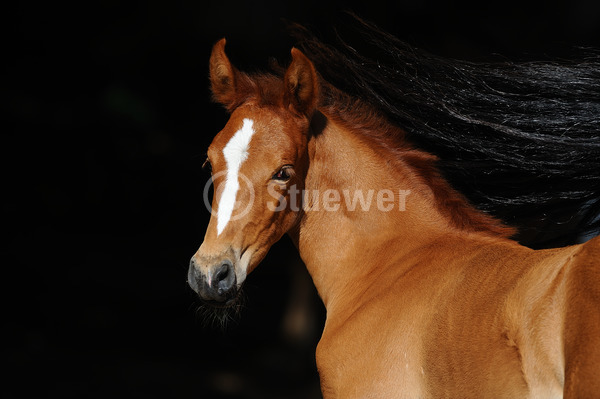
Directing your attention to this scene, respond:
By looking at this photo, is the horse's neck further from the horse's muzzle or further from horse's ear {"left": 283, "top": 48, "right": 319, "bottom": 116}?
the horse's muzzle

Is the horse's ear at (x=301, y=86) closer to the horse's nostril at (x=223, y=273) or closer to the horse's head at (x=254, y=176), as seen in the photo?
the horse's head at (x=254, y=176)

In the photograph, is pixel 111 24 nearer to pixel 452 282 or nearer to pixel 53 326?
pixel 53 326

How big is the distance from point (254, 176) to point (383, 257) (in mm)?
591

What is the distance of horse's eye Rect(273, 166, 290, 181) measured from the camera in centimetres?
237

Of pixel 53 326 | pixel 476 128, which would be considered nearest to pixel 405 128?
pixel 476 128

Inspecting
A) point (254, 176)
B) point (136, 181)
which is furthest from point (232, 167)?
point (136, 181)

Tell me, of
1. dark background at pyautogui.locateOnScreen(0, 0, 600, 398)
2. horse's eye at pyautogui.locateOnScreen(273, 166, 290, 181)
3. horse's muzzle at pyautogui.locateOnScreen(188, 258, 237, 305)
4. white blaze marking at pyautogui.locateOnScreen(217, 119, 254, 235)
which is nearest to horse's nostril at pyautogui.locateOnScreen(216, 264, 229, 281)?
horse's muzzle at pyautogui.locateOnScreen(188, 258, 237, 305)

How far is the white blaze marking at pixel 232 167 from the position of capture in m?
2.28

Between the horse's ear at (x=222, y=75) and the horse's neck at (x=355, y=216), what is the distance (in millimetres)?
389

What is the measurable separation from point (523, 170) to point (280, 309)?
5118 mm

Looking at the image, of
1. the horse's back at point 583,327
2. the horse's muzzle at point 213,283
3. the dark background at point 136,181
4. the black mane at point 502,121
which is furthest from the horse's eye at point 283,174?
the dark background at point 136,181

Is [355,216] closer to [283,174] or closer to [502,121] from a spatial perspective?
[283,174]

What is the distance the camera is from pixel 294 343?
5867 millimetres

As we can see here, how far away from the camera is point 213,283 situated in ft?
7.20
